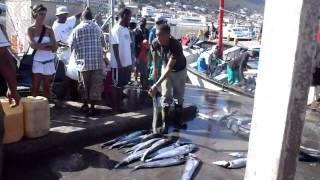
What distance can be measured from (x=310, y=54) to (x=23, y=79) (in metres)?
6.15

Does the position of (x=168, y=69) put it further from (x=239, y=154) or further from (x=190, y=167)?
(x=190, y=167)

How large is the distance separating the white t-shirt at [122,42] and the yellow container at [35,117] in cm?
264

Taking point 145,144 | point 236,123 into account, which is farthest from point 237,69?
point 145,144

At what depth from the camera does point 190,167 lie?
538 cm

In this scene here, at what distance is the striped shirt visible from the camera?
6.92 meters

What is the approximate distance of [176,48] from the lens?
6.90m

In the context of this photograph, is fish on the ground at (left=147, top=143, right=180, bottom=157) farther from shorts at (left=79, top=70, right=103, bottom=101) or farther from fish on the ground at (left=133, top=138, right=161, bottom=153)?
shorts at (left=79, top=70, right=103, bottom=101)

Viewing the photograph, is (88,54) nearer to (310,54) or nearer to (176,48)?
(176,48)

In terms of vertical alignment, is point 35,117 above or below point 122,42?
below

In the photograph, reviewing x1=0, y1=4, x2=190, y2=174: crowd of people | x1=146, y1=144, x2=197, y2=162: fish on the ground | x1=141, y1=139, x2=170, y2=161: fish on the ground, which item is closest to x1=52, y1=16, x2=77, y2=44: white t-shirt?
x1=0, y1=4, x2=190, y2=174: crowd of people

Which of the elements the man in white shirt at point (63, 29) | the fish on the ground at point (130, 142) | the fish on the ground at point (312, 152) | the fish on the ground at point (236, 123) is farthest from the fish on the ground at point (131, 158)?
the man in white shirt at point (63, 29)

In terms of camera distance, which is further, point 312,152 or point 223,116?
point 223,116

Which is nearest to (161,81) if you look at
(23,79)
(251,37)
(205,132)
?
(205,132)

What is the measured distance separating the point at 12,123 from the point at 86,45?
2.12 m
